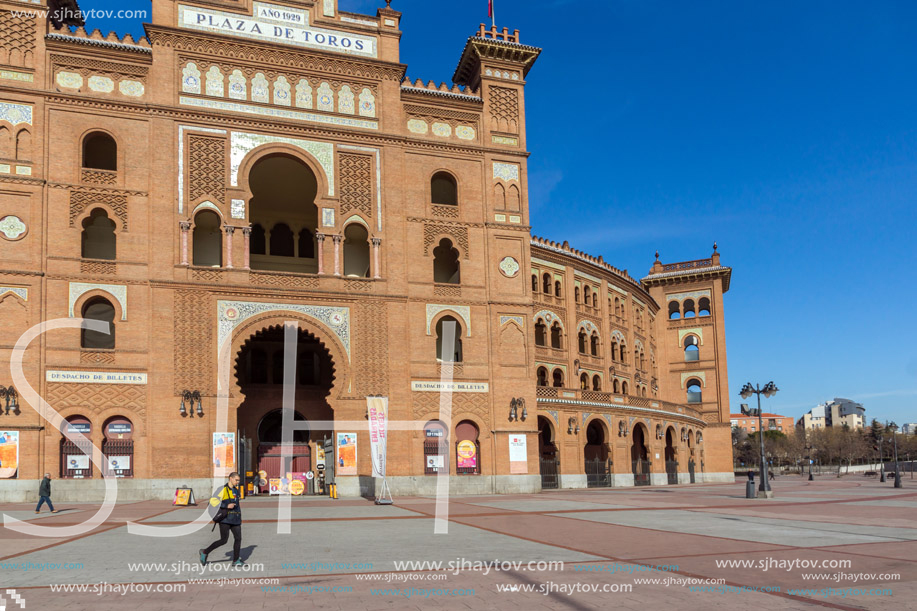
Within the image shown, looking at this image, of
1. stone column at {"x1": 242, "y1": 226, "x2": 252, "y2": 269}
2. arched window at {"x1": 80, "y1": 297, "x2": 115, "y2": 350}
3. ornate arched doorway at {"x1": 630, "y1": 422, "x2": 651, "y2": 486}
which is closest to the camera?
arched window at {"x1": 80, "y1": 297, "x2": 115, "y2": 350}

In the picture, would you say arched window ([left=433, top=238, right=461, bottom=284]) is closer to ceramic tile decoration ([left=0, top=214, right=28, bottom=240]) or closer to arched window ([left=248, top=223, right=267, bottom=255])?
arched window ([left=248, top=223, right=267, bottom=255])

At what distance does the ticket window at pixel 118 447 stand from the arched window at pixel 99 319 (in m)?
3.63

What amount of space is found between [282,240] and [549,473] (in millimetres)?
18918

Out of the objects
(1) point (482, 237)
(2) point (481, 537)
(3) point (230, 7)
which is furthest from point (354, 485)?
(3) point (230, 7)

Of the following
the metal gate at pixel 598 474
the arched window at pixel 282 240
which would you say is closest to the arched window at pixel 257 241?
the arched window at pixel 282 240

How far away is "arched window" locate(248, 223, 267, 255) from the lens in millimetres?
39844

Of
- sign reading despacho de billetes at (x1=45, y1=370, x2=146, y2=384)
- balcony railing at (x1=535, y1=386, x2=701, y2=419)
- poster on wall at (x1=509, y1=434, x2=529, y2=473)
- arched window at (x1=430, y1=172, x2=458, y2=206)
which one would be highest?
arched window at (x1=430, y1=172, x2=458, y2=206)

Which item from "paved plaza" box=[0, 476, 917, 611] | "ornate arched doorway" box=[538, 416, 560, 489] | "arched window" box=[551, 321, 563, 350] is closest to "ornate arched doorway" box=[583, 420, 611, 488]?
"ornate arched doorway" box=[538, 416, 560, 489]

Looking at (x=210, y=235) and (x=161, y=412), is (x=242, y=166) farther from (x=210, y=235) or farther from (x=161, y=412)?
(x=161, y=412)

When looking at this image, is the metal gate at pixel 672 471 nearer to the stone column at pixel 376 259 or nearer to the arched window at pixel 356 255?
the arched window at pixel 356 255

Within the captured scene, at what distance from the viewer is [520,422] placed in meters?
35.8

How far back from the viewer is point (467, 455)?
114ft

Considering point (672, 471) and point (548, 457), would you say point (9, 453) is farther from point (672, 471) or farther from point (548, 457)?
point (672, 471)

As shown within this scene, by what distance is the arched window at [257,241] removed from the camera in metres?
39.8
